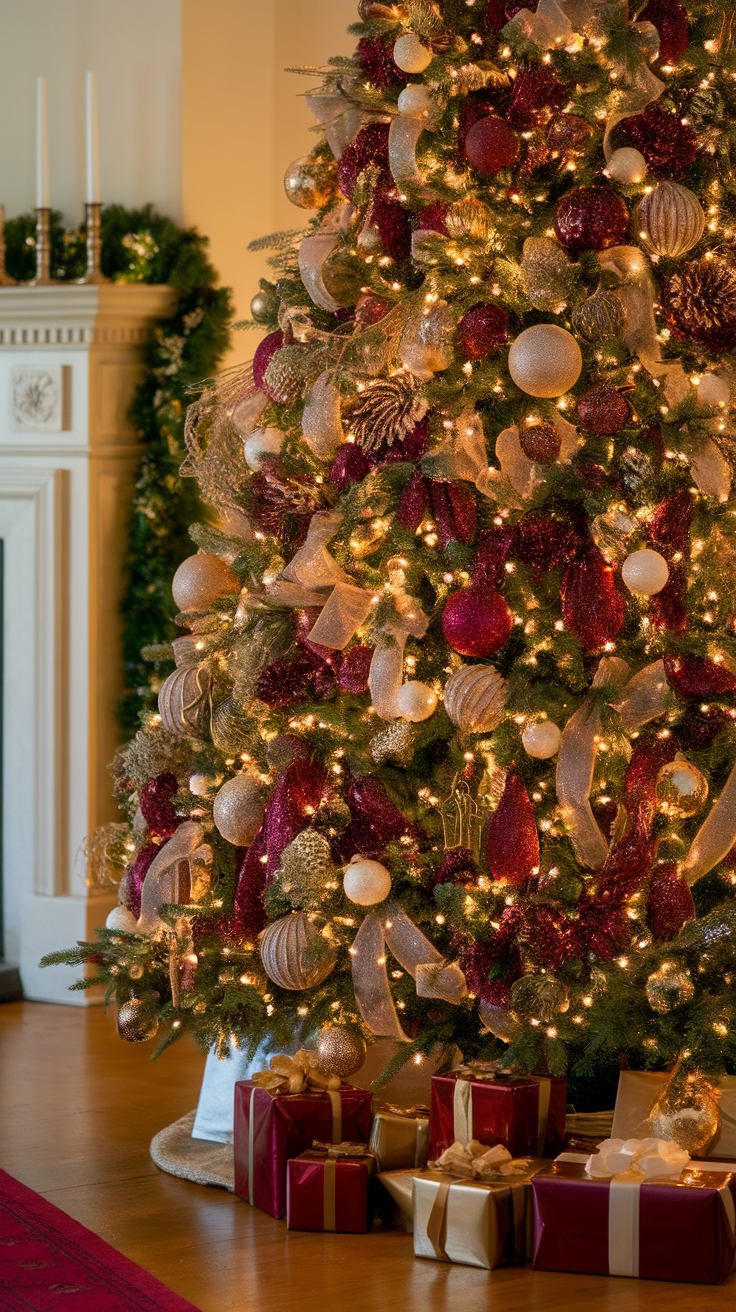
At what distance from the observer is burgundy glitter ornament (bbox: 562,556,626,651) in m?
2.74

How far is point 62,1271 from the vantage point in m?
2.51

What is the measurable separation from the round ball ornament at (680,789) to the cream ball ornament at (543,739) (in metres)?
0.19

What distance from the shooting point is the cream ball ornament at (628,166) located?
2.77 m

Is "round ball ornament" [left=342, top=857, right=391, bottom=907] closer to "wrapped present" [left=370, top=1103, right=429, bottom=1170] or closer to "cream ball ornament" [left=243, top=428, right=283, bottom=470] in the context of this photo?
"wrapped present" [left=370, top=1103, right=429, bottom=1170]

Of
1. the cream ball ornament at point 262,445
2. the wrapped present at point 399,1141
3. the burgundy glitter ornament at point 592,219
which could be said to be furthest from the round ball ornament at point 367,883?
the burgundy glitter ornament at point 592,219

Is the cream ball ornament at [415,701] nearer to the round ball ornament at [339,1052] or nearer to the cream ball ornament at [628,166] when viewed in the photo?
the round ball ornament at [339,1052]

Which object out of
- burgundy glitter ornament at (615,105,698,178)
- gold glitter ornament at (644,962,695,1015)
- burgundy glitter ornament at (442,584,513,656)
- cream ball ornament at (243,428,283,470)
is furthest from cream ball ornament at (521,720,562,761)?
burgundy glitter ornament at (615,105,698,178)

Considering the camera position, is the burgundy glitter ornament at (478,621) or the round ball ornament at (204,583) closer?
the burgundy glitter ornament at (478,621)

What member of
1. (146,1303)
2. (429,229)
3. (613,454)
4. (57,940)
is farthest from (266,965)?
(57,940)

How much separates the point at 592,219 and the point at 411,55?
46cm

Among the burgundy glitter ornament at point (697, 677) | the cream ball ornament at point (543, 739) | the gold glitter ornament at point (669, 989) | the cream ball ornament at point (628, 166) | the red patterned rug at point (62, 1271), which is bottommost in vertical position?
the red patterned rug at point (62, 1271)

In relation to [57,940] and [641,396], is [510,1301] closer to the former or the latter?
[641,396]

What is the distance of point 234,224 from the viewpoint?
15.2ft

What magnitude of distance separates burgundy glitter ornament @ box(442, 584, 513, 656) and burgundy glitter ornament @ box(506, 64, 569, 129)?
0.81m
